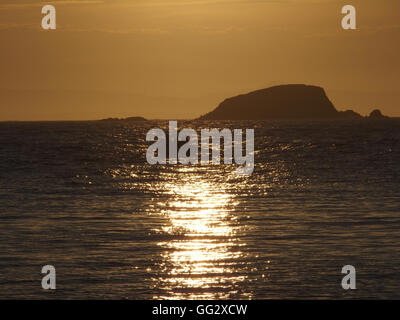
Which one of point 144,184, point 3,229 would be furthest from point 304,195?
point 3,229

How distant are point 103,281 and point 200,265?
3.42 meters

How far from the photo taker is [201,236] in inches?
1072

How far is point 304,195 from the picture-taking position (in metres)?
42.8

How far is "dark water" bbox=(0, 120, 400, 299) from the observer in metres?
19.1

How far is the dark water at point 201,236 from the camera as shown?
62.6 feet

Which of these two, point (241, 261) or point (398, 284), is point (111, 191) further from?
point (398, 284)

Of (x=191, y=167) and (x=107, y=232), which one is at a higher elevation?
(x=191, y=167)

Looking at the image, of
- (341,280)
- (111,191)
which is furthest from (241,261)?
(111,191)

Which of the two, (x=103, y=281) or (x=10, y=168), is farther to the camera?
(x=10, y=168)

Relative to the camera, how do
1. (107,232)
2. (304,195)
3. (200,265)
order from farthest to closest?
(304,195)
(107,232)
(200,265)

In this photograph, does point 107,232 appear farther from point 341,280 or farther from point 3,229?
point 341,280
